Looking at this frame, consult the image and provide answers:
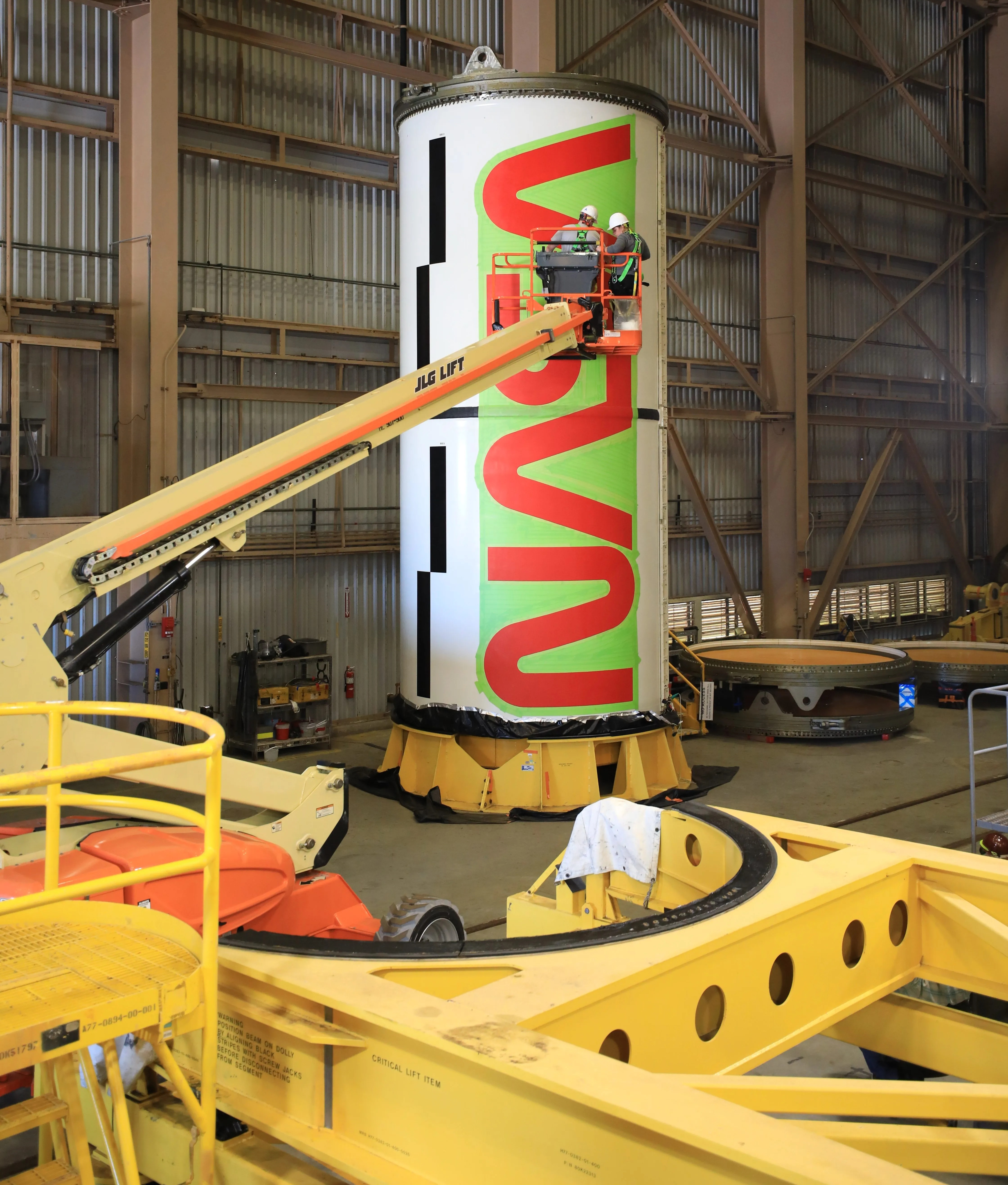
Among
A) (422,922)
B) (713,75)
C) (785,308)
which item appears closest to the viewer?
(422,922)

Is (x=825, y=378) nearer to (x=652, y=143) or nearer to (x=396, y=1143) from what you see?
(x=652, y=143)

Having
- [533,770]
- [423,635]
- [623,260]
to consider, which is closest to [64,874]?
[623,260]

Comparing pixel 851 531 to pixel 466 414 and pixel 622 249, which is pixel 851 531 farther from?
pixel 622 249

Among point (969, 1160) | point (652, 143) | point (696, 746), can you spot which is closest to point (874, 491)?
point (696, 746)

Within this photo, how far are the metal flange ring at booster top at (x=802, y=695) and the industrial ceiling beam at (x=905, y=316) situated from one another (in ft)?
29.5

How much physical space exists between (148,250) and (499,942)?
1195 centimetres

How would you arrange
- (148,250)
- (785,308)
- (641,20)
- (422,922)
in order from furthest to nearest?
(785,308) < (641,20) < (148,250) < (422,922)

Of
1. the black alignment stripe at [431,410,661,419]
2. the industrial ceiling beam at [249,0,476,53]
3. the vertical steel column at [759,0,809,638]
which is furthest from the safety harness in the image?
the vertical steel column at [759,0,809,638]

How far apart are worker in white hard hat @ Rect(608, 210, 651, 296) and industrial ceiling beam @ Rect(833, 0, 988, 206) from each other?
15.2m

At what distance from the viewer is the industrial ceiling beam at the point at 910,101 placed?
22547 millimetres

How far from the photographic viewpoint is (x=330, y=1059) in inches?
135

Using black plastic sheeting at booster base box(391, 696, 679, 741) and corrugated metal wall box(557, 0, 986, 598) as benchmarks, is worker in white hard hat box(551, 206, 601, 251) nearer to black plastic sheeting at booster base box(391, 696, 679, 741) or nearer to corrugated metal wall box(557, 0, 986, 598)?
black plastic sheeting at booster base box(391, 696, 679, 741)

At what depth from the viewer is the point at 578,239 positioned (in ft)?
35.5

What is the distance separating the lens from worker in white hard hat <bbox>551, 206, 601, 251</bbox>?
33.5ft
